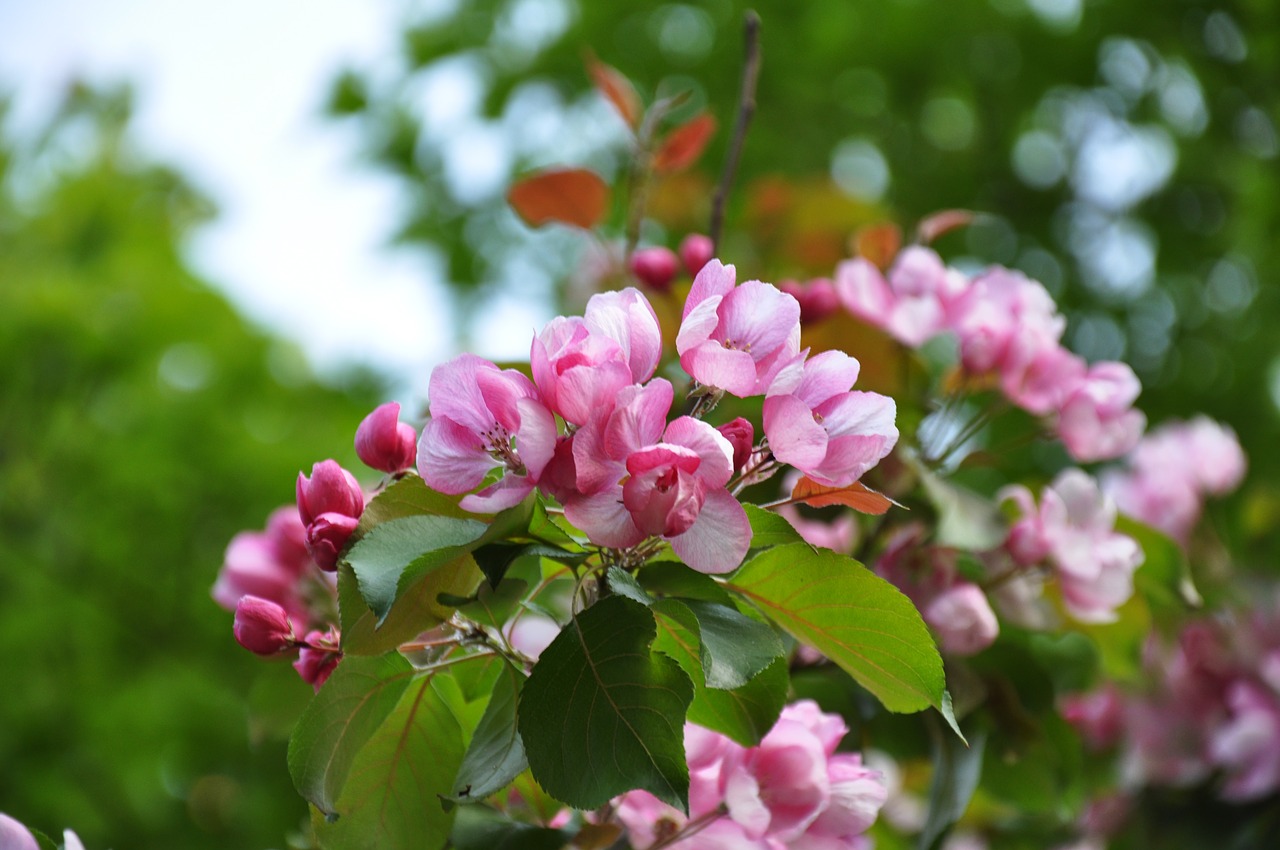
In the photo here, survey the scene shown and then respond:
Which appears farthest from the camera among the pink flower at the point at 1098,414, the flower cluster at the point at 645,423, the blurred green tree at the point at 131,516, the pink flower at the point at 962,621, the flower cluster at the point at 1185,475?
the blurred green tree at the point at 131,516

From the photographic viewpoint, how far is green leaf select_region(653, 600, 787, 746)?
1.86ft

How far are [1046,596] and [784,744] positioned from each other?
40cm

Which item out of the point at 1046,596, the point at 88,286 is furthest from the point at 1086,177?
the point at 88,286

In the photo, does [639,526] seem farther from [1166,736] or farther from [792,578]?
[1166,736]

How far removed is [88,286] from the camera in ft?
13.2

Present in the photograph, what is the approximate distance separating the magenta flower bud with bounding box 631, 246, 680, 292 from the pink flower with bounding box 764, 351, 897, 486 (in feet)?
1.19

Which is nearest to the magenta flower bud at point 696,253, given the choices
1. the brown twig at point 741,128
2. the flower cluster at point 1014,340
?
the brown twig at point 741,128

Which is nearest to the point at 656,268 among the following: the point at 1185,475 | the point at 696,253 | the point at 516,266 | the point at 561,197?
the point at 696,253

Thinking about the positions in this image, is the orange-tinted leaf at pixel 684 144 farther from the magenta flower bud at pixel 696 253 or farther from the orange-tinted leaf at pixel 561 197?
the magenta flower bud at pixel 696 253

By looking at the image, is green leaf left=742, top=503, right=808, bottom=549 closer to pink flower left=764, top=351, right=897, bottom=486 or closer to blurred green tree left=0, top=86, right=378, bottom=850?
pink flower left=764, top=351, right=897, bottom=486

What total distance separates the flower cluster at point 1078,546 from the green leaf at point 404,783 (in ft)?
1.50

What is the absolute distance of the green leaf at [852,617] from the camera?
1.78 feet

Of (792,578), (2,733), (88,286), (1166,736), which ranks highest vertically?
(792,578)

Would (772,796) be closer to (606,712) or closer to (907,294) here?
(606,712)
